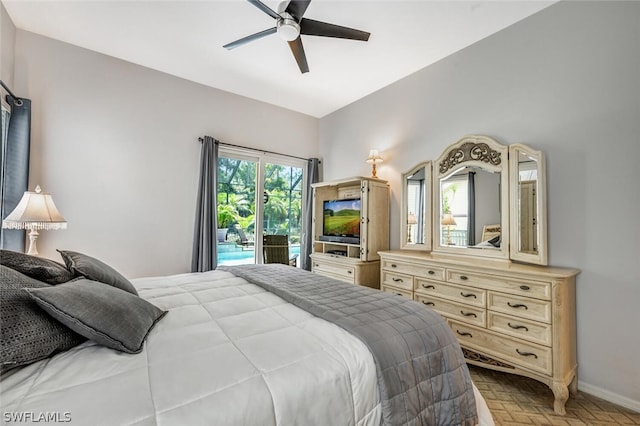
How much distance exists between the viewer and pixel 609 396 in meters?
1.87

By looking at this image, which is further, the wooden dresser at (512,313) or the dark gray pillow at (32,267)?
the wooden dresser at (512,313)

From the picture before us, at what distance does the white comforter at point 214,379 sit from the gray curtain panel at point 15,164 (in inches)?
91.7

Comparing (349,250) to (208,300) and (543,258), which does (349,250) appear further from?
(208,300)

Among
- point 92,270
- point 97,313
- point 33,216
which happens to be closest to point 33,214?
point 33,216

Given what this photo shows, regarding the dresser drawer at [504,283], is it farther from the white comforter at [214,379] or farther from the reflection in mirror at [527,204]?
the white comforter at [214,379]

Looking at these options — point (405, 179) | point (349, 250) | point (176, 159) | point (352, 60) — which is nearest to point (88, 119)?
point (176, 159)

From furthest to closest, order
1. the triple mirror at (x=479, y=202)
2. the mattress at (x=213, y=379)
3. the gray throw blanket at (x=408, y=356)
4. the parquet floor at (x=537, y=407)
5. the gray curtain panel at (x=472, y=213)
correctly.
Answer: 1. the gray curtain panel at (x=472, y=213)
2. the triple mirror at (x=479, y=202)
3. the parquet floor at (x=537, y=407)
4. the gray throw blanket at (x=408, y=356)
5. the mattress at (x=213, y=379)

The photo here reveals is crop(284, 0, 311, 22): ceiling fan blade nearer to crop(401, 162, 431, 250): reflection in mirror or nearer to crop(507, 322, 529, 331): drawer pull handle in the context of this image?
crop(401, 162, 431, 250): reflection in mirror

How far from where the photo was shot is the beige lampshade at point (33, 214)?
6.95ft

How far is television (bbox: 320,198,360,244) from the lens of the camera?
3469 mm

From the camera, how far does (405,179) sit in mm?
3195

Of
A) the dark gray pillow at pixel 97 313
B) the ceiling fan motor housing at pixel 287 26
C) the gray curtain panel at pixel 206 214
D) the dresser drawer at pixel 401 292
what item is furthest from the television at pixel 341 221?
the dark gray pillow at pixel 97 313

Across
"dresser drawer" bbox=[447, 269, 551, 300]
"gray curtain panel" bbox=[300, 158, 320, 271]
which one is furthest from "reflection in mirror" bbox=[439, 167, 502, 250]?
"gray curtain panel" bbox=[300, 158, 320, 271]

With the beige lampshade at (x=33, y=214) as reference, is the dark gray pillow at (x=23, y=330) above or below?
below
